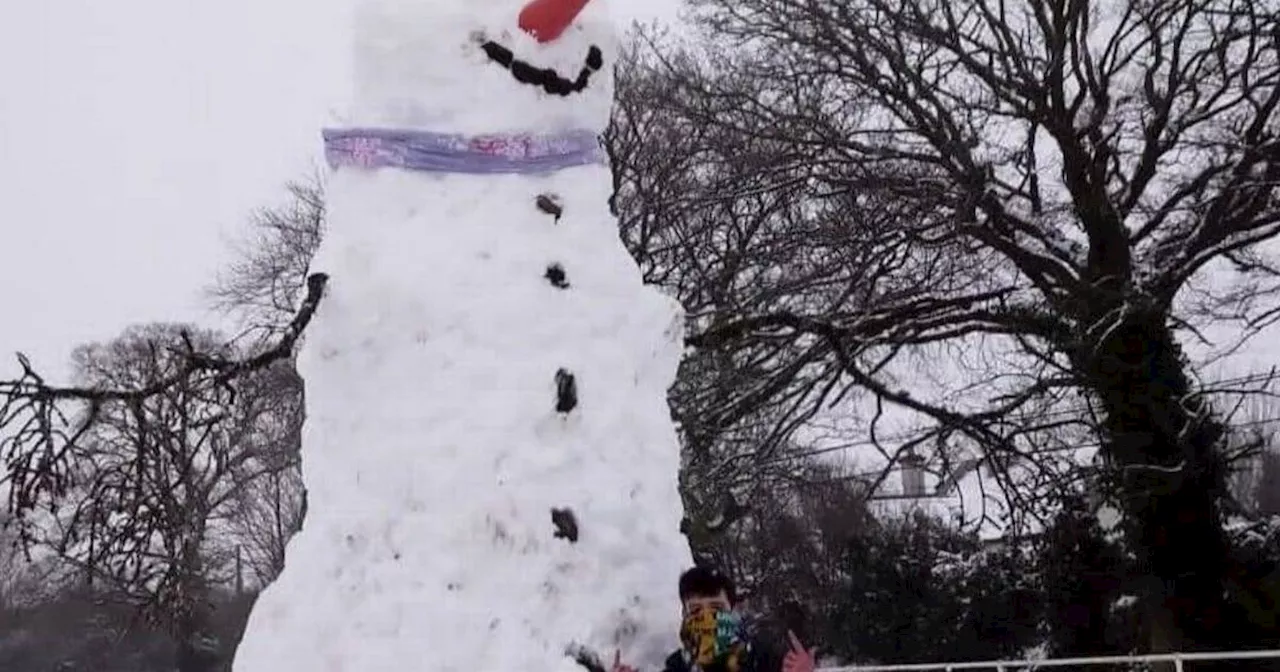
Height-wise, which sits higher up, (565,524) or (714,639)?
(565,524)

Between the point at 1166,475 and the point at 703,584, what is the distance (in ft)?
29.5

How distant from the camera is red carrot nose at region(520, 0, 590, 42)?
4.48m

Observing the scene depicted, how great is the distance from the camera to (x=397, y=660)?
3.75 m

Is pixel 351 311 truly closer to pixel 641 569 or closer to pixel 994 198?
pixel 641 569

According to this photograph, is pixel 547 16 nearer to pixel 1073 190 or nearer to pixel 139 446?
pixel 139 446

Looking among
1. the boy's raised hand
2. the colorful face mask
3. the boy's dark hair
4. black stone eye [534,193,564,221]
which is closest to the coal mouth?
black stone eye [534,193,564,221]

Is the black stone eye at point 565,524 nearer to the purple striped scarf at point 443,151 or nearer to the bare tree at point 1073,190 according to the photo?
the purple striped scarf at point 443,151

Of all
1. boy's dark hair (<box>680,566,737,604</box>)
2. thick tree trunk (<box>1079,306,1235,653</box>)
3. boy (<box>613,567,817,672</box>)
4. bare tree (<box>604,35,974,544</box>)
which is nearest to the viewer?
boy (<box>613,567,817,672</box>)

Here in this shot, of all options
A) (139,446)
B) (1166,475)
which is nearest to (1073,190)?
(1166,475)

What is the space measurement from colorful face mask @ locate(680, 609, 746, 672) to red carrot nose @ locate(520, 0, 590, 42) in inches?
72.1

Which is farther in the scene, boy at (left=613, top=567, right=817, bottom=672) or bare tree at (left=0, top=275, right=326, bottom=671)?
bare tree at (left=0, top=275, right=326, bottom=671)

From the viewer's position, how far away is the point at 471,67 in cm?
448

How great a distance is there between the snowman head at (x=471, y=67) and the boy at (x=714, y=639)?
4.81ft

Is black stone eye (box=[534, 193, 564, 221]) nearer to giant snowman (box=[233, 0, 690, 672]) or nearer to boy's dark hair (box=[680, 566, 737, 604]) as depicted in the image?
giant snowman (box=[233, 0, 690, 672])
